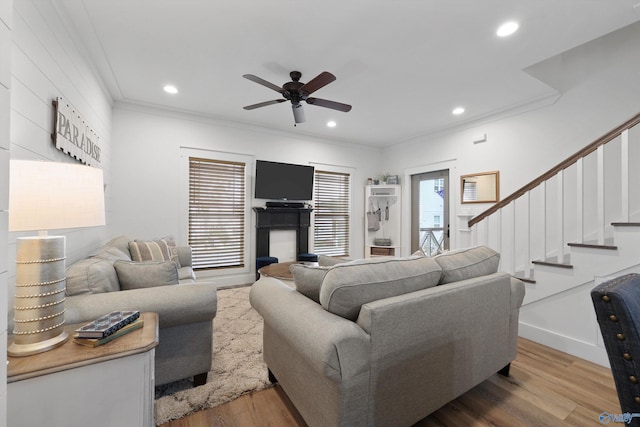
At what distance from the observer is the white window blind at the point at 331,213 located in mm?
5562

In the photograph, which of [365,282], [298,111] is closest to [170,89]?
[298,111]

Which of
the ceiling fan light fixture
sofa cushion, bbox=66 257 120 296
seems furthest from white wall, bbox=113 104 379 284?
sofa cushion, bbox=66 257 120 296

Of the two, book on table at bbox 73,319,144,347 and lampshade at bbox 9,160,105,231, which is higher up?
lampshade at bbox 9,160,105,231

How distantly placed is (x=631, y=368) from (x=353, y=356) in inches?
32.5

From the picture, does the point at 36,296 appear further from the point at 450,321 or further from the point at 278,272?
the point at 278,272

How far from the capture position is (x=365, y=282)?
136 centimetres

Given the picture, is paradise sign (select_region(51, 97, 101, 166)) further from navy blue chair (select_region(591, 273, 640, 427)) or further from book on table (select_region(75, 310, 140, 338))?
navy blue chair (select_region(591, 273, 640, 427))

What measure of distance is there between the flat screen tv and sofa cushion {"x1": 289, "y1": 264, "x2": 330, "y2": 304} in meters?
3.26

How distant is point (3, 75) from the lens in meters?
0.75

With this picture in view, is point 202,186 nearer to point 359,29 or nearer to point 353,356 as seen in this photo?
point 359,29

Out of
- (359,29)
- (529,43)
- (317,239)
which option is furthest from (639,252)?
(317,239)

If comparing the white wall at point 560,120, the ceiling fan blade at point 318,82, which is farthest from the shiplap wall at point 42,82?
the white wall at point 560,120

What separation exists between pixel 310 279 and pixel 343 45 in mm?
2137

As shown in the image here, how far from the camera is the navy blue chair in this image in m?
0.66
